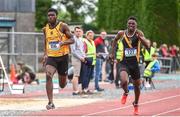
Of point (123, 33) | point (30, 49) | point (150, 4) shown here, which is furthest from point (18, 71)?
point (150, 4)

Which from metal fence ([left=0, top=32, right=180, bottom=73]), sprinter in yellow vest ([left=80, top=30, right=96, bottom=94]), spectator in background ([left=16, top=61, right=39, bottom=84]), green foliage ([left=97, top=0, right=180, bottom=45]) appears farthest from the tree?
sprinter in yellow vest ([left=80, top=30, right=96, bottom=94])

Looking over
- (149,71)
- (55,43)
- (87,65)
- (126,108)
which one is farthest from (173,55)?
(55,43)

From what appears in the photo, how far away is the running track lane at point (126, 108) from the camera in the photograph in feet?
45.6

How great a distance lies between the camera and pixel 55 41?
14.5 meters

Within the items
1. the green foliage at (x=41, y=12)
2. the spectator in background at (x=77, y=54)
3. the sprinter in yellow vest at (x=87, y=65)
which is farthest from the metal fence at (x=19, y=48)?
the green foliage at (x=41, y=12)

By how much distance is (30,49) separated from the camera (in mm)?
33219

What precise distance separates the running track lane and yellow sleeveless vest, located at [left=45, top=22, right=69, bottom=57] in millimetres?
1230

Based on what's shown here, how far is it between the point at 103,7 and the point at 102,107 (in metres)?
34.3

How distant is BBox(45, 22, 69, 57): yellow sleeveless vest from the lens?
569 inches

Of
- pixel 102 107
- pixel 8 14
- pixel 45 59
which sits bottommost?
pixel 102 107

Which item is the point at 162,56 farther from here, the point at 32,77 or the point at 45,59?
the point at 45,59

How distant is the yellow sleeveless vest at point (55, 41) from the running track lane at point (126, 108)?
1230 millimetres

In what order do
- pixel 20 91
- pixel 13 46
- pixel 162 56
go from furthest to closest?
pixel 162 56 < pixel 13 46 < pixel 20 91

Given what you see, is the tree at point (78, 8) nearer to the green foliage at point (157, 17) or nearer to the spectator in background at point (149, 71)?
the green foliage at point (157, 17)
